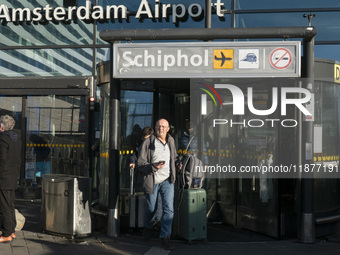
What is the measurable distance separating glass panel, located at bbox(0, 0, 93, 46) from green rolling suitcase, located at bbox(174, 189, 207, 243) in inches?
236

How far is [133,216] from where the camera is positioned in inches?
249

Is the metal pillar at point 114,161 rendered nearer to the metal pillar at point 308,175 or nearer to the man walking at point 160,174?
the man walking at point 160,174

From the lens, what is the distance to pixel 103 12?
1057 cm

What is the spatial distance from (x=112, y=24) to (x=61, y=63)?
4.97 feet

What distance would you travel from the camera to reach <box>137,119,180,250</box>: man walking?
18.5 ft

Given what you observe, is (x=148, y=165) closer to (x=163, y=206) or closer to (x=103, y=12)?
(x=163, y=206)

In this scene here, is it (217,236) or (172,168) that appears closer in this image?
(172,168)

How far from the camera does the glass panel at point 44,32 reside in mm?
10719

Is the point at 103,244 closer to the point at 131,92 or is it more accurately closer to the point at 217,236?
the point at 217,236

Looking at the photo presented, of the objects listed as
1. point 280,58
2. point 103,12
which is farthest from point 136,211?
point 103,12

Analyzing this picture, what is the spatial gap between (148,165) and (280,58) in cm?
222

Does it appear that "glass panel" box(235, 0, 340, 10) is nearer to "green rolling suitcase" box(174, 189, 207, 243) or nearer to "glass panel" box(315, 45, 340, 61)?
"glass panel" box(315, 45, 340, 61)

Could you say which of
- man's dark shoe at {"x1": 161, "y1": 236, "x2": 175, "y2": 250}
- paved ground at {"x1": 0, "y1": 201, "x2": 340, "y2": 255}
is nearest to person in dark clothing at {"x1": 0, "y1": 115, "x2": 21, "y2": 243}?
paved ground at {"x1": 0, "y1": 201, "x2": 340, "y2": 255}

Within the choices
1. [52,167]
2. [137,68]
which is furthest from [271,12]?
[52,167]
